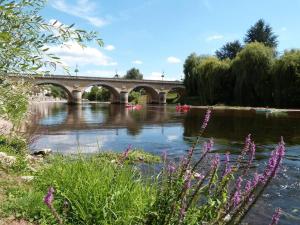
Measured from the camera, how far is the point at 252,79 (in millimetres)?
58844

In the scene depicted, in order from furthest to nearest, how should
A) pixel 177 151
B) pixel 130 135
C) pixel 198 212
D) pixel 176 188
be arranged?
pixel 130 135 → pixel 177 151 → pixel 198 212 → pixel 176 188

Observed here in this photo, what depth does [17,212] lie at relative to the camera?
5.66 meters

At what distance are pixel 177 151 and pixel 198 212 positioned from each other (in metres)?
12.8

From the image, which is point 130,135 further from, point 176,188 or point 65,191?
point 176,188

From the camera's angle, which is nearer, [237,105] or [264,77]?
[264,77]

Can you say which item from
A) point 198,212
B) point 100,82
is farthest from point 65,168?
point 100,82

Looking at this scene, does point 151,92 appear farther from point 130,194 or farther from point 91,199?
point 91,199

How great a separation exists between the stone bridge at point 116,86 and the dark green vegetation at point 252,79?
27.1 metres

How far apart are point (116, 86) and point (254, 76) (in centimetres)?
4803

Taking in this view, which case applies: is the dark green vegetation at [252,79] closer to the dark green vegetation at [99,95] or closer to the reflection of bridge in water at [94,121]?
the reflection of bridge in water at [94,121]

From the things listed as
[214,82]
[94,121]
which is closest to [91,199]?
[94,121]

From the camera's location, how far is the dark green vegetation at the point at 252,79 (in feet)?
180

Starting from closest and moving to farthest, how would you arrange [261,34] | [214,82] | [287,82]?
[287,82] < [214,82] < [261,34]

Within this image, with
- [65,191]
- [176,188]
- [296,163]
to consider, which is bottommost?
[296,163]
